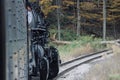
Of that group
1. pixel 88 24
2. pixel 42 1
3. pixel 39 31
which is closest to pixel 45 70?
pixel 39 31

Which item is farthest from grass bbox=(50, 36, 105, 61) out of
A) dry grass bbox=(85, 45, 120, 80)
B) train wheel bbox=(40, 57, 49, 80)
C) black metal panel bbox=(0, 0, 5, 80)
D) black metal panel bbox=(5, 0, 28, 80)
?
black metal panel bbox=(0, 0, 5, 80)

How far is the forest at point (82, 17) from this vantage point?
37531 mm

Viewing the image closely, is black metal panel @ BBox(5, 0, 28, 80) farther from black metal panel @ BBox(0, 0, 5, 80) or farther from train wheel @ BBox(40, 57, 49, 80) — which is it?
train wheel @ BBox(40, 57, 49, 80)

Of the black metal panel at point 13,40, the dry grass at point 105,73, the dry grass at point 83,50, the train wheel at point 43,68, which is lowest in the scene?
the dry grass at point 83,50

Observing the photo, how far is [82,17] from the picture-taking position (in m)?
40.6

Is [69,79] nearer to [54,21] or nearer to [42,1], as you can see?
[42,1]

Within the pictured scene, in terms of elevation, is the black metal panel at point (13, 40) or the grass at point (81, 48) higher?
the black metal panel at point (13, 40)

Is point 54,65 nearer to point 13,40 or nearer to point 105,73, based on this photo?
point 105,73

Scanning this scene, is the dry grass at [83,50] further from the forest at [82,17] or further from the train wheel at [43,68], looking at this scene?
the train wheel at [43,68]

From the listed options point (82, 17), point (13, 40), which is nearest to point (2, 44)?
point (13, 40)

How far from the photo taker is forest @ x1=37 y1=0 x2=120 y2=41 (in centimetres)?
3753

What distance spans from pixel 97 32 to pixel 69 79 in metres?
31.2

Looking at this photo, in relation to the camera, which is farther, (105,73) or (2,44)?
(105,73)

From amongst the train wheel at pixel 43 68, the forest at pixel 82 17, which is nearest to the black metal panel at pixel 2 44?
the train wheel at pixel 43 68
